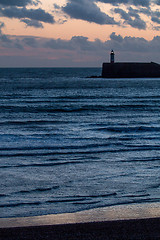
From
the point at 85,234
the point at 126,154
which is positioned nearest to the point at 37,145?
the point at 126,154

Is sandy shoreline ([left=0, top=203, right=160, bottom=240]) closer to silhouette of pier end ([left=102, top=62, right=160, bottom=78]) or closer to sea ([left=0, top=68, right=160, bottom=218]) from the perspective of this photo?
sea ([left=0, top=68, right=160, bottom=218])

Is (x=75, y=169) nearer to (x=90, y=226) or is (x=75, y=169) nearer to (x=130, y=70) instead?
(x=90, y=226)

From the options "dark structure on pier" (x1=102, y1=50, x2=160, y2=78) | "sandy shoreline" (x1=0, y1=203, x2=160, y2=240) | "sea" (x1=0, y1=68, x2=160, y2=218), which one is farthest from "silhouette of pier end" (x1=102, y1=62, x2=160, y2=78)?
"sandy shoreline" (x1=0, y1=203, x2=160, y2=240)

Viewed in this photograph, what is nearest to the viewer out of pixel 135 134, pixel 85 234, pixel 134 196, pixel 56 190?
pixel 85 234

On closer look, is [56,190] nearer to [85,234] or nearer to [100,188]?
[100,188]

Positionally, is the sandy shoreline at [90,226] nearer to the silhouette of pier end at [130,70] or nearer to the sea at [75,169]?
the sea at [75,169]

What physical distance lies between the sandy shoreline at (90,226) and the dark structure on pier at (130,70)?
87111 millimetres

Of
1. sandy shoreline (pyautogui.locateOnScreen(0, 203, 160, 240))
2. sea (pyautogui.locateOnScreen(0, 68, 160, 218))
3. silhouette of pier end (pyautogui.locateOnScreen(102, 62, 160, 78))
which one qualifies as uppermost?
silhouette of pier end (pyautogui.locateOnScreen(102, 62, 160, 78))

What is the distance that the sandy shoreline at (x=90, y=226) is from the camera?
482cm

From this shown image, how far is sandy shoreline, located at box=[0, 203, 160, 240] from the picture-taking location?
190 inches

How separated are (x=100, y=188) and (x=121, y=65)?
87942 mm

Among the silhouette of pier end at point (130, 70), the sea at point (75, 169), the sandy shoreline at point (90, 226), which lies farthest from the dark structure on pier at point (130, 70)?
the sandy shoreline at point (90, 226)

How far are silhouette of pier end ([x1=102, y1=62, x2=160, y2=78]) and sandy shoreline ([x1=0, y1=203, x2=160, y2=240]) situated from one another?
87.1 m

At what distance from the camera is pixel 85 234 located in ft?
16.0
